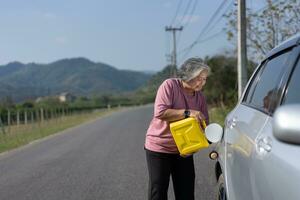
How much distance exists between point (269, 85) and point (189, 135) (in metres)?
1.04

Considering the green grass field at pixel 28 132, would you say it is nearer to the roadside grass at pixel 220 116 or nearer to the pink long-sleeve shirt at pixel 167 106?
the roadside grass at pixel 220 116

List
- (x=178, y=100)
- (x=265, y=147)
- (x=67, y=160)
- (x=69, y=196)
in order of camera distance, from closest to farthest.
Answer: (x=265, y=147) < (x=178, y=100) < (x=69, y=196) < (x=67, y=160)

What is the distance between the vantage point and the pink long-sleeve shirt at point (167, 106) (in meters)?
4.75

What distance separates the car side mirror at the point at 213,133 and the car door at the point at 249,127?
3.0 inches

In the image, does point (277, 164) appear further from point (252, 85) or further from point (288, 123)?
point (252, 85)

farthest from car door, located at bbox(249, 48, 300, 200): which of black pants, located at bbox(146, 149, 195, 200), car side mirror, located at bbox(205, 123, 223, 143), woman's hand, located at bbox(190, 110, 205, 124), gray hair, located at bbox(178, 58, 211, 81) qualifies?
black pants, located at bbox(146, 149, 195, 200)

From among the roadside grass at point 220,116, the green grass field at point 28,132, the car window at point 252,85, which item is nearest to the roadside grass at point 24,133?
the green grass field at point 28,132

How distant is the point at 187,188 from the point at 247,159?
1.76m

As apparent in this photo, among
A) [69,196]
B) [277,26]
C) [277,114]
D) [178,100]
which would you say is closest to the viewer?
[277,114]

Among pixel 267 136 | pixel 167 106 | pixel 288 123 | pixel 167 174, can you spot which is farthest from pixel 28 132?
pixel 288 123

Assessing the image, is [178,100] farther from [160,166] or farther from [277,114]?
[277,114]

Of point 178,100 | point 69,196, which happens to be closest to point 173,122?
point 178,100

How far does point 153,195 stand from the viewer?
493 centimetres

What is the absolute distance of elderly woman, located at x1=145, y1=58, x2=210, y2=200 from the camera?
4.70 metres
